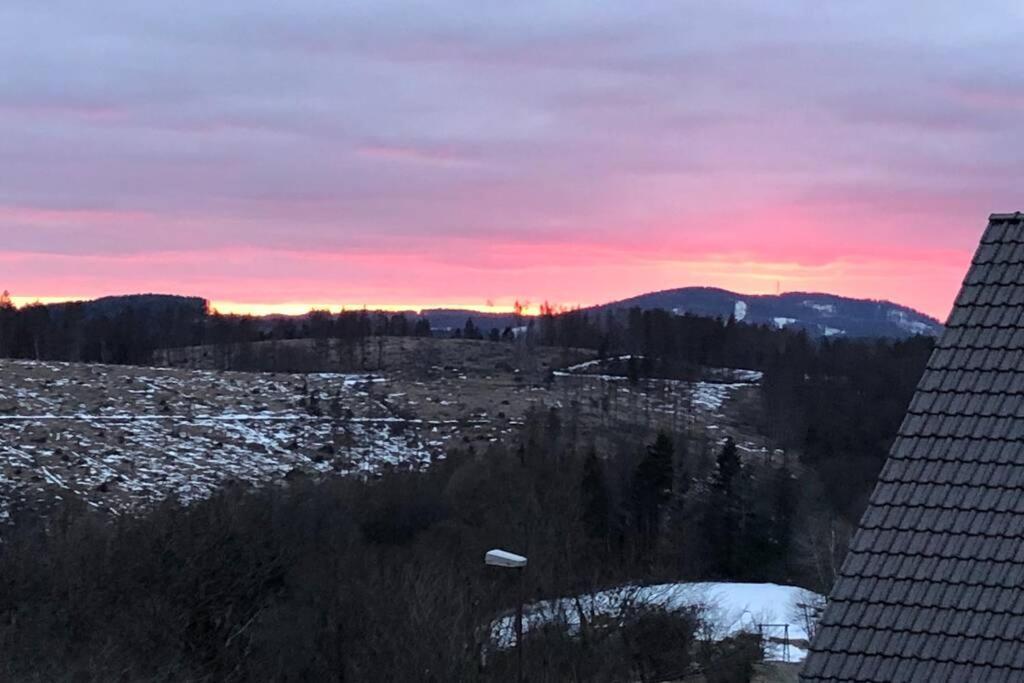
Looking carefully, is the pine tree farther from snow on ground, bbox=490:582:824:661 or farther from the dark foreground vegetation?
the dark foreground vegetation

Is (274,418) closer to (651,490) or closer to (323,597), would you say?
(651,490)

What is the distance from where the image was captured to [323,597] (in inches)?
1485

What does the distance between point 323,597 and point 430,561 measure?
12.5ft

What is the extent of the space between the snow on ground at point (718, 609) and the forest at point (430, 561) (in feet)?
1.64

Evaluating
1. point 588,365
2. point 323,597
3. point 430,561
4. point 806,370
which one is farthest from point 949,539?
point 588,365

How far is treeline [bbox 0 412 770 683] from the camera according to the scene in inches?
1094

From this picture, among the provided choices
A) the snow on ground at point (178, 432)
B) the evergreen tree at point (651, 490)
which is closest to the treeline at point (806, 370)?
the evergreen tree at point (651, 490)

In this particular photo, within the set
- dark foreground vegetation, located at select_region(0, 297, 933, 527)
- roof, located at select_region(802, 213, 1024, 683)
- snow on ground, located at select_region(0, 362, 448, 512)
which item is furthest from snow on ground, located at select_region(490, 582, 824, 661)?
snow on ground, located at select_region(0, 362, 448, 512)

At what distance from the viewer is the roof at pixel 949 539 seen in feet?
23.8

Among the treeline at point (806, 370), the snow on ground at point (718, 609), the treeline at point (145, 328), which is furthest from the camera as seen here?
the treeline at point (145, 328)

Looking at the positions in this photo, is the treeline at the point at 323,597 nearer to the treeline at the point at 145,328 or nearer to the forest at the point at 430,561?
the forest at the point at 430,561

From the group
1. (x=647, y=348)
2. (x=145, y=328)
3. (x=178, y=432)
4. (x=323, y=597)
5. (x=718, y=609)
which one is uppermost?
(x=145, y=328)

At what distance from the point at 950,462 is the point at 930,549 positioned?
1.87 ft

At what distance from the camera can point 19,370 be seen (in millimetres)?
103375
